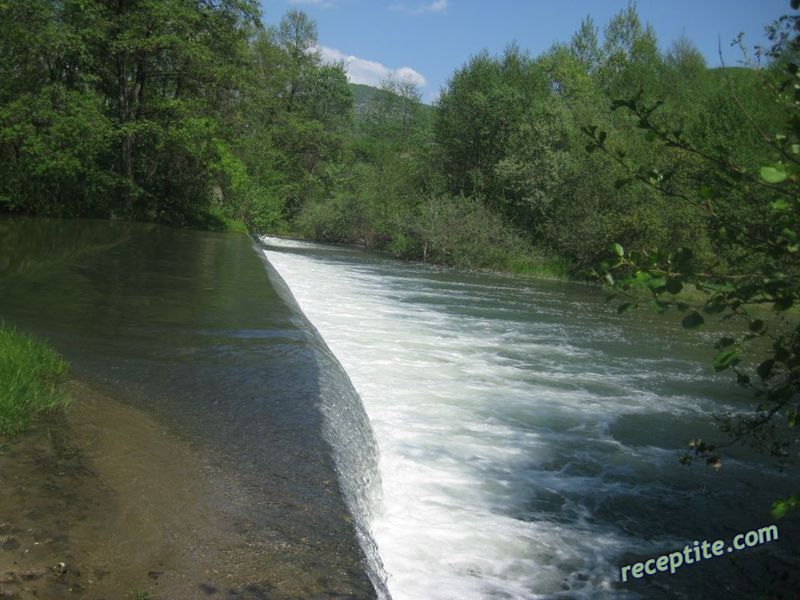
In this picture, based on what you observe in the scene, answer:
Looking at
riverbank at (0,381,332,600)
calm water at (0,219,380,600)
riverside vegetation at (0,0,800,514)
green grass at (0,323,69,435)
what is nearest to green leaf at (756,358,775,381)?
riverside vegetation at (0,0,800,514)

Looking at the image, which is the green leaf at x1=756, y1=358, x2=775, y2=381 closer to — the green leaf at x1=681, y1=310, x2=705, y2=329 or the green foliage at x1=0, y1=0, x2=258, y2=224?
the green leaf at x1=681, y1=310, x2=705, y2=329

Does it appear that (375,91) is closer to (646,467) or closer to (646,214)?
(646,214)

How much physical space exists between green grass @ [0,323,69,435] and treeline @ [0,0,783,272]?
140 inches

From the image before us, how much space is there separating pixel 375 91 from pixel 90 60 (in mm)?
60483

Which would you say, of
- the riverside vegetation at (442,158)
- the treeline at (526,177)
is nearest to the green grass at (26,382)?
the riverside vegetation at (442,158)

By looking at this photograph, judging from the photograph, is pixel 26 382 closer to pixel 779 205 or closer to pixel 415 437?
pixel 415 437

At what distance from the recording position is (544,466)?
609cm

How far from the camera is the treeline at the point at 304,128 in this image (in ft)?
65.6

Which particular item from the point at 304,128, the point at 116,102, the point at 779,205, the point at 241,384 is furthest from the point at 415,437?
the point at 304,128

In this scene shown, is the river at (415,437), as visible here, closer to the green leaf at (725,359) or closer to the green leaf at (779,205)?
the green leaf at (725,359)

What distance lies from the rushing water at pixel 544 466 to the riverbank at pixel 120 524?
1.14 metres

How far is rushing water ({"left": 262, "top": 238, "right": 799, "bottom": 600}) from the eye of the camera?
13.8ft

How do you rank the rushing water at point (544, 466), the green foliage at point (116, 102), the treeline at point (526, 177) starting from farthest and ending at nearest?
the treeline at point (526, 177)
the green foliage at point (116, 102)
the rushing water at point (544, 466)

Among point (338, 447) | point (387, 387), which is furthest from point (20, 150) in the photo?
point (338, 447)
